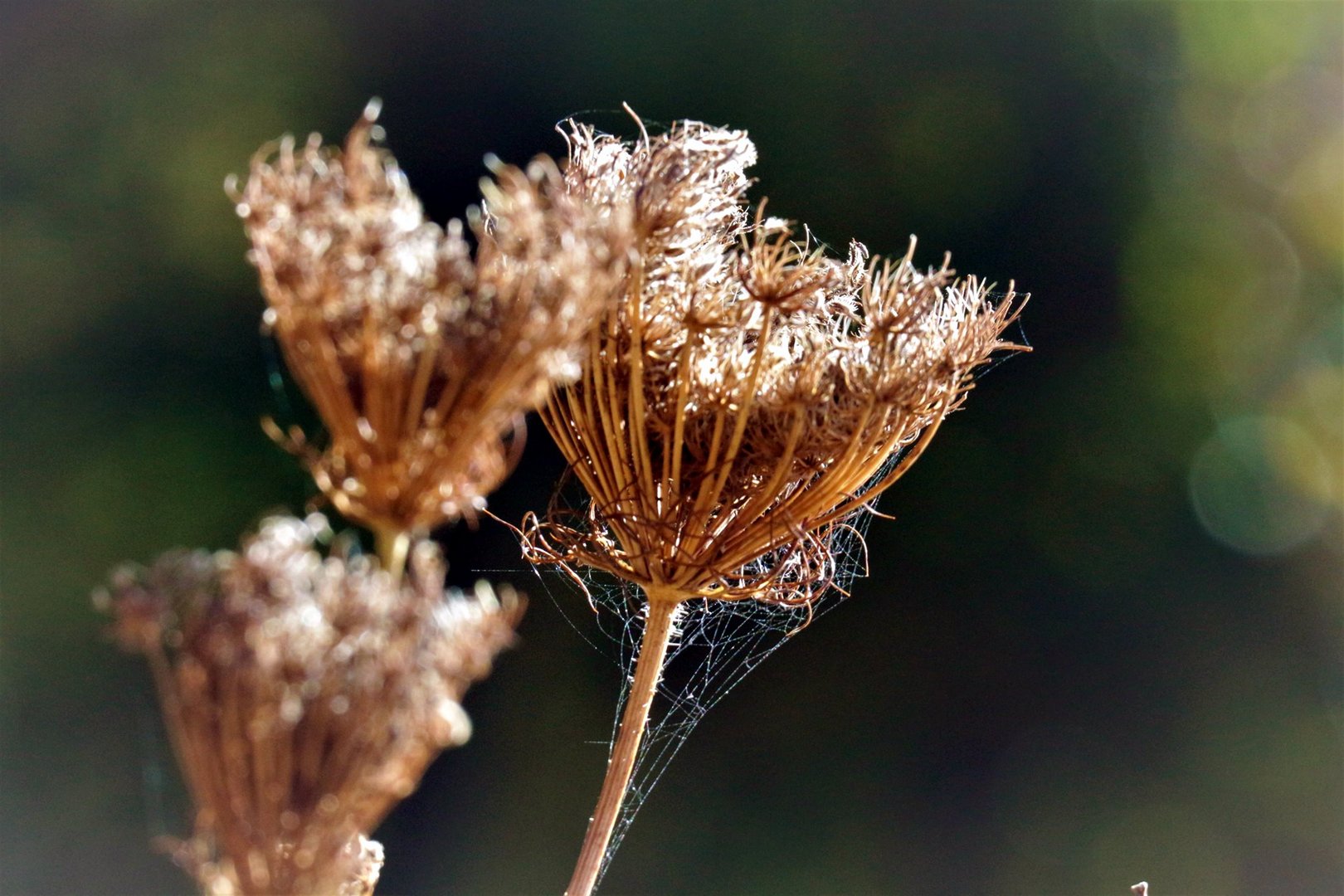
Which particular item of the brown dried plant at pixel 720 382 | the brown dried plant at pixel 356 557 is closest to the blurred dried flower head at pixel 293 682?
the brown dried plant at pixel 356 557

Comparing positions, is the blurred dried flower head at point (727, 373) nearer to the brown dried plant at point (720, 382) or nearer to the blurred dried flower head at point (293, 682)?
the brown dried plant at point (720, 382)

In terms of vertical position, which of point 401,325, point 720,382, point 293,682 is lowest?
point 293,682

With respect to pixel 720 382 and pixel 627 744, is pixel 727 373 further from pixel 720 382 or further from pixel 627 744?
pixel 627 744

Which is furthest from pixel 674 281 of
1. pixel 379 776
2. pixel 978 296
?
pixel 379 776

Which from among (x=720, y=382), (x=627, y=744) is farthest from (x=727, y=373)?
(x=627, y=744)

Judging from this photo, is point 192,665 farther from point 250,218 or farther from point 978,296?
point 978,296

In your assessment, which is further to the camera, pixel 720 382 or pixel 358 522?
pixel 720 382

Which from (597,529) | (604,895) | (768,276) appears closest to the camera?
(768,276)

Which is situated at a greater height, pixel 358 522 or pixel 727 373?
pixel 727 373
